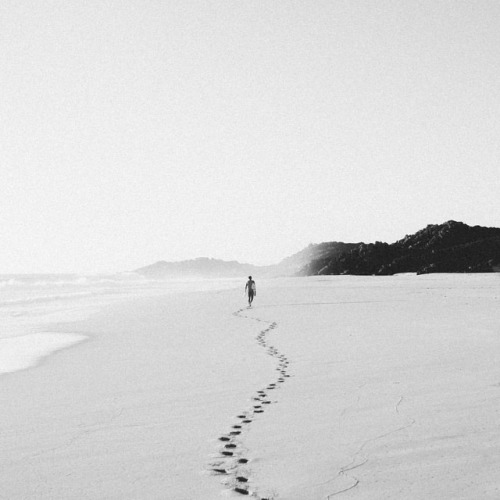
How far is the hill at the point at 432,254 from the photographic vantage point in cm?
6850

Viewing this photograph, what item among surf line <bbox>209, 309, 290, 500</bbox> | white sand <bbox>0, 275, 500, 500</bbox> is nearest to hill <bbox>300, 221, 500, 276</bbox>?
white sand <bbox>0, 275, 500, 500</bbox>

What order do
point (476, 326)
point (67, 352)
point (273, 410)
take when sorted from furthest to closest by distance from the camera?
point (476, 326), point (67, 352), point (273, 410)

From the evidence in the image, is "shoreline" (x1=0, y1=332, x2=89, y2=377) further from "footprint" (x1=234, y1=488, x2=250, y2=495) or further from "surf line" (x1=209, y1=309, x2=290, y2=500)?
"footprint" (x1=234, y1=488, x2=250, y2=495)

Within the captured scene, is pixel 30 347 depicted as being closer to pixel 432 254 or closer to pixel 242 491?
pixel 242 491

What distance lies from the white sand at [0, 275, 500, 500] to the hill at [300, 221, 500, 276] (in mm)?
58435

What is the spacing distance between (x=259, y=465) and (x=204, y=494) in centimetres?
72

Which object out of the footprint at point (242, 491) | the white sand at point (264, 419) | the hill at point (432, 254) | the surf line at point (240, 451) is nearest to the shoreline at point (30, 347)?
the white sand at point (264, 419)

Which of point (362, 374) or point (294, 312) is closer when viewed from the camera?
point (362, 374)

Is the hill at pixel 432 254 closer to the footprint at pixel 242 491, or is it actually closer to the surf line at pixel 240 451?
the surf line at pixel 240 451

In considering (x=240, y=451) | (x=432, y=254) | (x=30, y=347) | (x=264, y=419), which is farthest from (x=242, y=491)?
(x=432, y=254)

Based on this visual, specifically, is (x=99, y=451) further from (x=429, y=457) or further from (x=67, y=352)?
(x=67, y=352)

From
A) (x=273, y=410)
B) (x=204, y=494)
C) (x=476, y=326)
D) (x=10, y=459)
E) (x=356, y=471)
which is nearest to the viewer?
(x=204, y=494)

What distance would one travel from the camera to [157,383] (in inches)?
348

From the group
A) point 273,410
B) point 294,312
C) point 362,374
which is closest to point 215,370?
point 362,374
